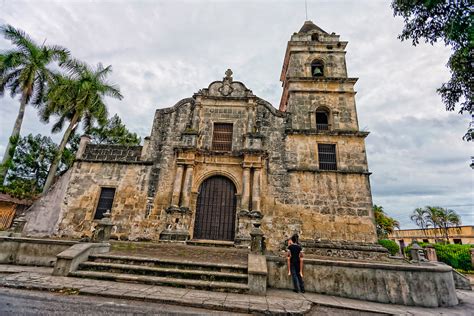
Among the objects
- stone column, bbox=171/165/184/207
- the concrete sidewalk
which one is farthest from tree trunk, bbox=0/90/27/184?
the concrete sidewalk

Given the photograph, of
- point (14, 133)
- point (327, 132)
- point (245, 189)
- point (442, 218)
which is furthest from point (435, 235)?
point (14, 133)

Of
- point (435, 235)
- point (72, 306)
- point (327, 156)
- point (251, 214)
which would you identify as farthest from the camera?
point (435, 235)

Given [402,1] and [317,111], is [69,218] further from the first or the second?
[402,1]

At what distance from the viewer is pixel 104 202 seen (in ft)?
40.1

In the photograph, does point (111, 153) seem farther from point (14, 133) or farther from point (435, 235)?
point (435, 235)

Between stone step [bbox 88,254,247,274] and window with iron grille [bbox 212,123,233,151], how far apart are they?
7.66m

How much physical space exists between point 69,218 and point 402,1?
16.8m

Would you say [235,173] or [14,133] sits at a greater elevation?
[14,133]

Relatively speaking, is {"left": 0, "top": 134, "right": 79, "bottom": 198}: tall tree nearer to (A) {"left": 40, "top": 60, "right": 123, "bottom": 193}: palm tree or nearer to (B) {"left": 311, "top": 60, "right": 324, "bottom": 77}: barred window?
(A) {"left": 40, "top": 60, "right": 123, "bottom": 193}: palm tree

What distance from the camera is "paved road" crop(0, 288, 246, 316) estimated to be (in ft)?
12.2

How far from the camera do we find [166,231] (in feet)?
36.0

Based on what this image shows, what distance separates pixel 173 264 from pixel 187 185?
578 centimetres

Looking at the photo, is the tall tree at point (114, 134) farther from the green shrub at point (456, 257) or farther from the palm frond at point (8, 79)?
the green shrub at point (456, 257)

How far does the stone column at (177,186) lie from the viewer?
11709 millimetres
